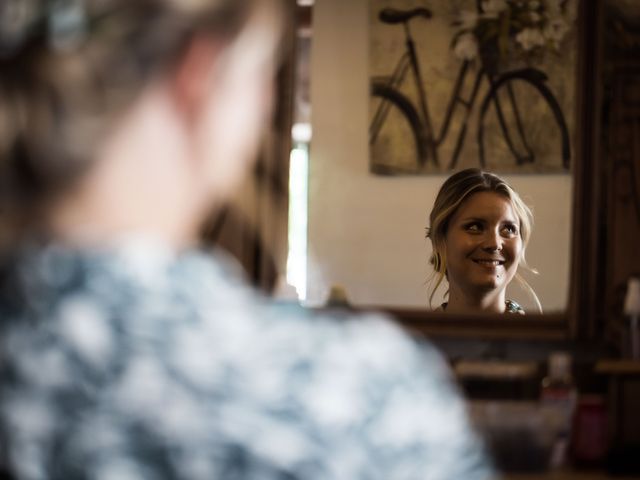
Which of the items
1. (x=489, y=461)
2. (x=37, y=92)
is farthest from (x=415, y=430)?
(x=37, y=92)

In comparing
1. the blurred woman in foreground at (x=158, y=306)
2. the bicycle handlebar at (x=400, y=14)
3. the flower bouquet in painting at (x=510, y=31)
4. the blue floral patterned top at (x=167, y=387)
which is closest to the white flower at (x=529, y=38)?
the flower bouquet in painting at (x=510, y=31)

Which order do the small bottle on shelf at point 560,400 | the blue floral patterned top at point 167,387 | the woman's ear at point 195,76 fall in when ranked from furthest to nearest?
1. the woman's ear at point 195,76
2. the small bottle on shelf at point 560,400
3. the blue floral patterned top at point 167,387

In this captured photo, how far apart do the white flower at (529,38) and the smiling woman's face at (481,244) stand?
0.23 meters

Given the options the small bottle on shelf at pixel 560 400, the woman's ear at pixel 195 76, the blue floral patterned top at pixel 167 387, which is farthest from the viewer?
the woman's ear at pixel 195 76

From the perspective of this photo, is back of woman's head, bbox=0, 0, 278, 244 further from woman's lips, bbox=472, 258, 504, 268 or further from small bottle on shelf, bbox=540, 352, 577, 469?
small bottle on shelf, bbox=540, 352, 577, 469

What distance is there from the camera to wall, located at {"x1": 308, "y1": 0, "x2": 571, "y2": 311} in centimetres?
142

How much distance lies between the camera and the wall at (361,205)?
1422 millimetres

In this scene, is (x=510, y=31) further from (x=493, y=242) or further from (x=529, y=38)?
(x=493, y=242)

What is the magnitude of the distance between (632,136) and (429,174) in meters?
0.31

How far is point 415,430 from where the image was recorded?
47.2 inches

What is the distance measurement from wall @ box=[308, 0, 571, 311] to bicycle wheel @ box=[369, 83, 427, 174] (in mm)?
15

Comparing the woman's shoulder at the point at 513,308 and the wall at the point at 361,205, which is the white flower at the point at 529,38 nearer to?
the wall at the point at 361,205

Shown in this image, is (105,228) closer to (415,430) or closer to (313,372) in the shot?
(313,372)

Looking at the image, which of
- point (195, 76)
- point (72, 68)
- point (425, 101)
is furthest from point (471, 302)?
point (72, 68)
